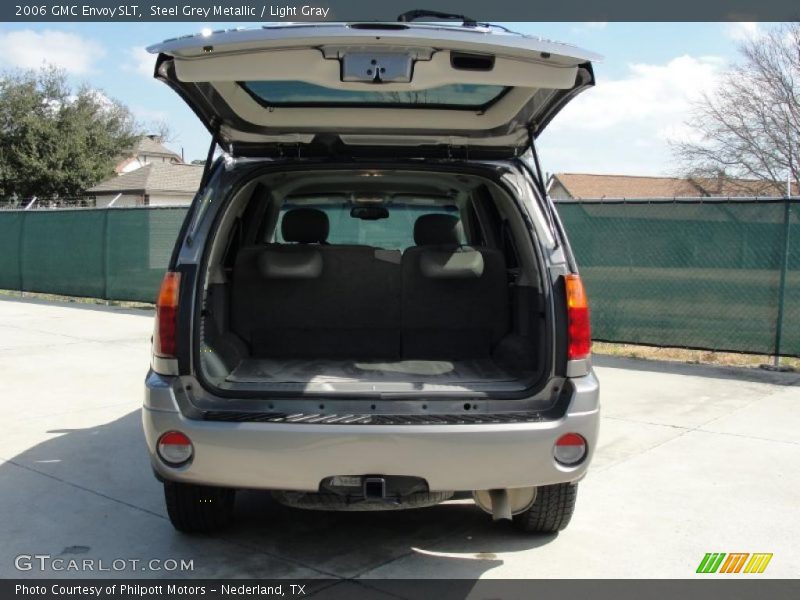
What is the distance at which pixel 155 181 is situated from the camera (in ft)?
155

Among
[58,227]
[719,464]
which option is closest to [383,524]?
[719,464]

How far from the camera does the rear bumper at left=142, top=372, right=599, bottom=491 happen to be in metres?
3.19

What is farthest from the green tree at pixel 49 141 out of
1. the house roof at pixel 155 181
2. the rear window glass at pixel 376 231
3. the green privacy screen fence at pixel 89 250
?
the rear window glass at pixel 376 231

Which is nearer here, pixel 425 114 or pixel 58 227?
pixel 425 114

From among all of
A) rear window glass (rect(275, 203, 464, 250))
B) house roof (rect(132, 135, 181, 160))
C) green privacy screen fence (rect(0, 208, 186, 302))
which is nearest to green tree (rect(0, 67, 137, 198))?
house roof (rect(132, 135, 181, 160))

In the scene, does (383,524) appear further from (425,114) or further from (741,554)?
(425,114)

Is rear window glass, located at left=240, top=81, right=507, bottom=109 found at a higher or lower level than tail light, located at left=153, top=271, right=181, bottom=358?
higher

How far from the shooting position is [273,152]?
4.07 meters

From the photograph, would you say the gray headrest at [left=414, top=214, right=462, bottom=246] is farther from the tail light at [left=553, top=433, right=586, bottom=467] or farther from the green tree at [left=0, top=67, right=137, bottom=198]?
the green tree at [left=0, top=67, right=137, bottom=198]

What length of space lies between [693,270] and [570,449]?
20.7 feet

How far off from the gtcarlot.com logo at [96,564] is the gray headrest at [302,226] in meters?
1.96

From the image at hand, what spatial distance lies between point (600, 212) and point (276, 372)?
21.8 ft

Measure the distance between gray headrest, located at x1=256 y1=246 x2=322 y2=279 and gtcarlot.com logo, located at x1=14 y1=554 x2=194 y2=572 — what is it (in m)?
1.56

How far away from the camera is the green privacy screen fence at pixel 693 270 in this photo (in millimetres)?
8469
